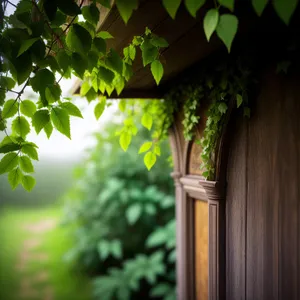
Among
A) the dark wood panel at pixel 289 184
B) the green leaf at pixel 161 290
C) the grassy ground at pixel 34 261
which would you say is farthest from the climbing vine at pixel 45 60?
the grassy ground at pixel 34 261

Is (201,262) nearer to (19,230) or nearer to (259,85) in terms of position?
(259,85)

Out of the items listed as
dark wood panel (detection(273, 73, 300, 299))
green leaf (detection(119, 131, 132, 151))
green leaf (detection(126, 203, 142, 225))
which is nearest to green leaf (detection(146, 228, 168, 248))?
green leaf (detection(126, 203, 142, 225))

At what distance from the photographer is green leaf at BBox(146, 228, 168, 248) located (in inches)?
250

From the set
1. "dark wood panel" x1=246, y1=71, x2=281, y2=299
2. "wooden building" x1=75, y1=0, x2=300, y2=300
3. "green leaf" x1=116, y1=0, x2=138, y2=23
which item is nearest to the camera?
"green leaf" x1=116, y1=0, x2=138, y2=23

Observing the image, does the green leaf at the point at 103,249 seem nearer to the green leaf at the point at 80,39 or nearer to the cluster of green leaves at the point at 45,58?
the cluster of green leaves at the point at 45,58

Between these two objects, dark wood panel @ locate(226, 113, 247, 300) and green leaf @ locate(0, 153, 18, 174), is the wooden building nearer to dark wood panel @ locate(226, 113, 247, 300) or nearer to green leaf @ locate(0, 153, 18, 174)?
dark wood panel @ locate(226, 113, 247, 300)

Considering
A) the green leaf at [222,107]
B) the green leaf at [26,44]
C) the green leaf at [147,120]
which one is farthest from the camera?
the green leaf at [147,120]

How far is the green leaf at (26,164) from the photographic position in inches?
60.3

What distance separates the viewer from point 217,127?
226 centimetres

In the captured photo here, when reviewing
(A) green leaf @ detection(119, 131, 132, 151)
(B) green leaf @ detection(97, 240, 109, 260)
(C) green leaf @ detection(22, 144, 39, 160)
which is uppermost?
(A) green leaf @ detection(119, 131, 132, 151)

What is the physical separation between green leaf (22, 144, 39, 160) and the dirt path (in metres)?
6.22

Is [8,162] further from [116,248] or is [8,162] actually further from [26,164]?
[116,248]

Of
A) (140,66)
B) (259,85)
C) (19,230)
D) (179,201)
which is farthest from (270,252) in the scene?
(19,230)

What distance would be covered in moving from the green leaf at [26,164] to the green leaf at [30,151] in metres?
0.02
